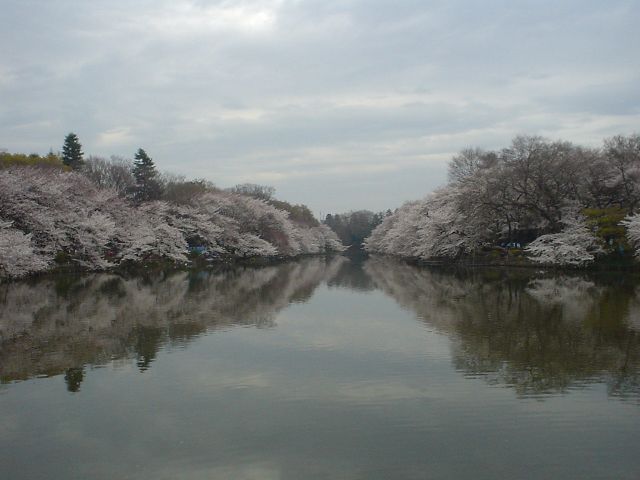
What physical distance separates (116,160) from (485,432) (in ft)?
188

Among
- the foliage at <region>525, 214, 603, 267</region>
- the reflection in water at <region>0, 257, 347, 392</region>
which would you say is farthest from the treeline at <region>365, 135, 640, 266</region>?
the reflection in water at <region>0, 257, 347, 392</region>

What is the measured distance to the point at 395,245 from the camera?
65438 mm

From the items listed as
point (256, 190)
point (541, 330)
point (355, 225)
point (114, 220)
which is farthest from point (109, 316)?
point (355, 225)

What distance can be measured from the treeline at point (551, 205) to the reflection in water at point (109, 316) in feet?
54.0

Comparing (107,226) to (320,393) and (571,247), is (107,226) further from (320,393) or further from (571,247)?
(571,247)

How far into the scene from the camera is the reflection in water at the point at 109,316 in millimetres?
10898

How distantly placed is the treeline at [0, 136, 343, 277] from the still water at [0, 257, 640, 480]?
1206 cm

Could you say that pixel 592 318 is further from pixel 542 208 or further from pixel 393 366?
pixel 542 208

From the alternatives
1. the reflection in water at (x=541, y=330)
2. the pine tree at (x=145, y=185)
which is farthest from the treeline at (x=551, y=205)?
the pine tree at (x=145, y=185)

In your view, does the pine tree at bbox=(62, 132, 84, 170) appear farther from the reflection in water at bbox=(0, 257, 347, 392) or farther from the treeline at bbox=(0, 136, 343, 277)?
the reflection in water at bbox=(0, 257, 347, 392)

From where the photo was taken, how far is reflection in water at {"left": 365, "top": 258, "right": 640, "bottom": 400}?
31.4 feet

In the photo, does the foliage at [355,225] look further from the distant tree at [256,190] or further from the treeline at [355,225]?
the distant tree at [256,190]

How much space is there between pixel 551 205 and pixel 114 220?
3036cm

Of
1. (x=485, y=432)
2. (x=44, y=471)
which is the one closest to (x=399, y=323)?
(x=485, y=432)
